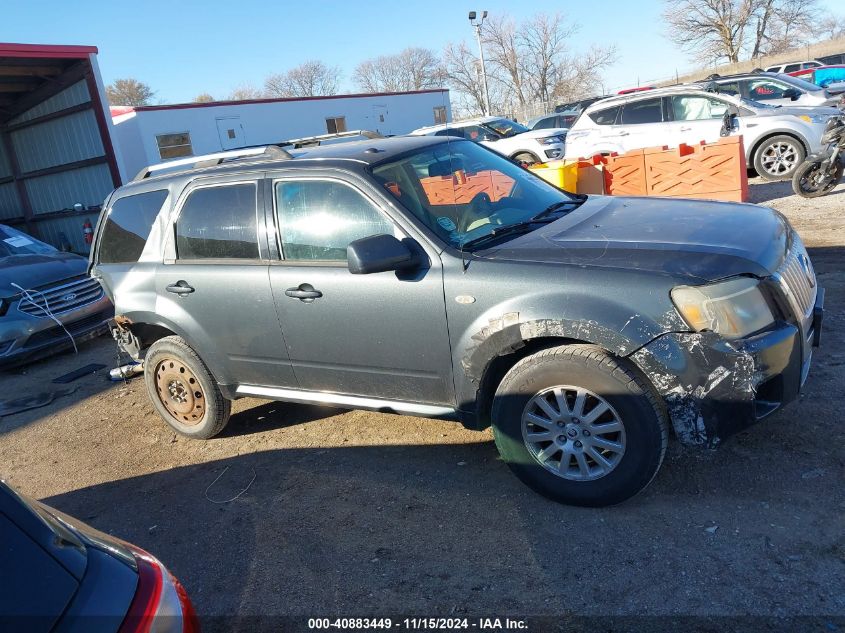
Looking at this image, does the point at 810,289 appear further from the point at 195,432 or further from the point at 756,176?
the point at 756,176

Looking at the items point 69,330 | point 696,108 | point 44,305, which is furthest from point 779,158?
point 44,305

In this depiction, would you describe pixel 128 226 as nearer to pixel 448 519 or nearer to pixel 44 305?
pixel 448 519

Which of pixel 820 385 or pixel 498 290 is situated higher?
pixel 498 290

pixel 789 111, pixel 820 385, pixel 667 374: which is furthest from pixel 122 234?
pixel 789 111

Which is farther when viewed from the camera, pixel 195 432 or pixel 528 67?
pixel 528 67

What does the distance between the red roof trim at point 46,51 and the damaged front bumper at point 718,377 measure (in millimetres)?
13103

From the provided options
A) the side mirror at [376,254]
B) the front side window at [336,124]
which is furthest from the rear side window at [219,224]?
the front side window at [336,124]

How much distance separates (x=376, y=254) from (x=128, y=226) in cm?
254

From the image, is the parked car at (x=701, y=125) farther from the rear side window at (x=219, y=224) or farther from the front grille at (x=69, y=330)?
the rear side window at (x=219, y=224)

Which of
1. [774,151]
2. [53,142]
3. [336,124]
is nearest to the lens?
[774,151]

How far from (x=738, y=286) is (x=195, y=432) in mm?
3818

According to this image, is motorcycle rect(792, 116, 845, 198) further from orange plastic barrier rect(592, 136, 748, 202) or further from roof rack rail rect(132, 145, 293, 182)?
roof rack rail rect(132, 145, 293, 182)

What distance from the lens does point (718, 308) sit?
2879mm

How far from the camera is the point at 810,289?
3.45 m
